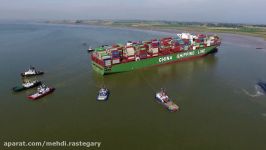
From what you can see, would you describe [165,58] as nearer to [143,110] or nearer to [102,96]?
[102,96]

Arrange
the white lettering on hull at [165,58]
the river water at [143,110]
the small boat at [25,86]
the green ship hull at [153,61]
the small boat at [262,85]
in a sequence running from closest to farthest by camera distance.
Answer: the river water at [143,110] → the small boat at [25,86] → the small boat at [262,85] → the green ship hull at [153,61] → the white lettering on hull at [165,58]

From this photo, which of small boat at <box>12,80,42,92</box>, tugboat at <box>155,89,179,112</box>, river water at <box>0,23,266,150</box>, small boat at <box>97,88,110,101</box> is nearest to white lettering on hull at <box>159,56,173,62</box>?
river water at <box>0,23,266,150</box>

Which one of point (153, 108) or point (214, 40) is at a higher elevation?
point (214, 40)

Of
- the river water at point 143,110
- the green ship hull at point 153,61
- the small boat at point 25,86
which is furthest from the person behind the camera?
the green ship hull at point 153,61

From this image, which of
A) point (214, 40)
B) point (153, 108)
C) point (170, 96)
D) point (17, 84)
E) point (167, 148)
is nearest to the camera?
point (167, 148)

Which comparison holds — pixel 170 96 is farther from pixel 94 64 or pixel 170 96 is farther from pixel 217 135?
pixel 94 64

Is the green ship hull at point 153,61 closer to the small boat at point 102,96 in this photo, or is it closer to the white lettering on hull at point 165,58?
the white lettering on hull at point 165,58

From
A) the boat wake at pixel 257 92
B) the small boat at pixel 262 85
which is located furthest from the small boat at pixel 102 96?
the small boat at pixel 262 85

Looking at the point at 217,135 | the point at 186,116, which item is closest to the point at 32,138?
the point at 186,116
